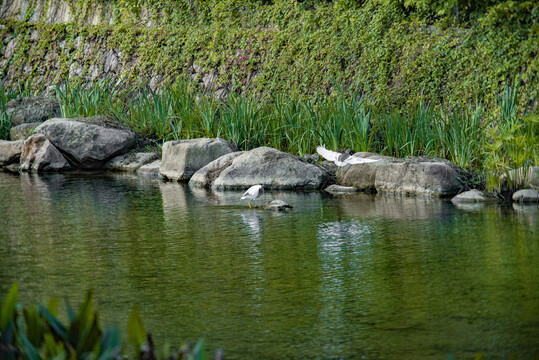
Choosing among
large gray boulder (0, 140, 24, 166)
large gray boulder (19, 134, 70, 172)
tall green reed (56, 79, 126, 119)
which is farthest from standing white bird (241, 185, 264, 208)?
large gray boulder (0, 140, 24, 166)

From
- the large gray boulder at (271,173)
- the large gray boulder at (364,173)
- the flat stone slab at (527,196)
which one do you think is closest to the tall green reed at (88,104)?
the large gray boulder at (271,173)

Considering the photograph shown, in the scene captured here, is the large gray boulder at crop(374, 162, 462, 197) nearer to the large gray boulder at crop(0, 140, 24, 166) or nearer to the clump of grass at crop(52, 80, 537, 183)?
the clump of grass at crop(52, 80, 537, 183)

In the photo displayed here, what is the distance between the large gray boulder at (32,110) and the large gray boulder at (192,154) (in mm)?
5107

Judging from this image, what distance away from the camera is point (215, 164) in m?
11.0

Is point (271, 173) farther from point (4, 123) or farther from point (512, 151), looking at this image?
point (4, 123)

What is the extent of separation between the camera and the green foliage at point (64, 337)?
2426 mm

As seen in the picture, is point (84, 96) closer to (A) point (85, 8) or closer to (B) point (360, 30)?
Result: (B) point (360, 30)

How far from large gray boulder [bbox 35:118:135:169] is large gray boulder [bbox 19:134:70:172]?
0.47 ft

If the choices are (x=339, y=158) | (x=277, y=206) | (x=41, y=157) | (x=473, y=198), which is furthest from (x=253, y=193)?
(x=41, y=157)

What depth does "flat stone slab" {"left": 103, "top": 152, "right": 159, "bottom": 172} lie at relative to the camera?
13.1m

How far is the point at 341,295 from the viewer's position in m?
4.70

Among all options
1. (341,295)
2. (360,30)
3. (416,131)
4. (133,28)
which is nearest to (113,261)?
(341,295)

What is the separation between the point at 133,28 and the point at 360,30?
7.59 m

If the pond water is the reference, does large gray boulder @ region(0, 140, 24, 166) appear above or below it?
above
